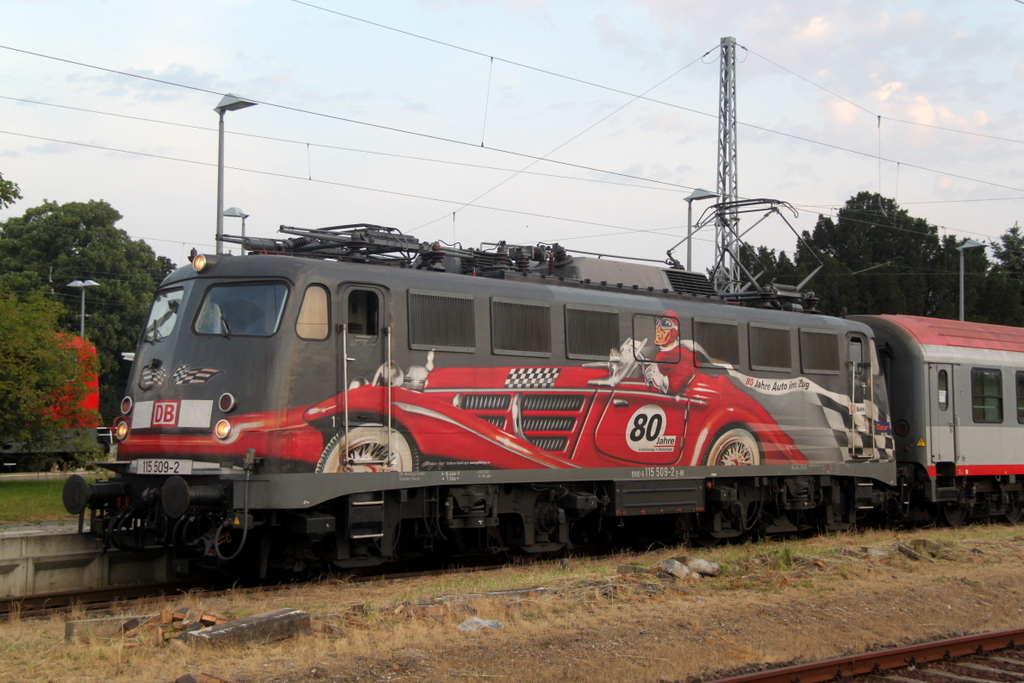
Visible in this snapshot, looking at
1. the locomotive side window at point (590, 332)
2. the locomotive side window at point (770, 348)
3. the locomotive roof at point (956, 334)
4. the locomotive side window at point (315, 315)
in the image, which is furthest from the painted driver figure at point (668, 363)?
the locomotive roof at point (956, 334)

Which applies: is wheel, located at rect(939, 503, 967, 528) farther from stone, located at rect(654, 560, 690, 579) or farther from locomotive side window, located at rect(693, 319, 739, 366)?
stone, located at rect(654, 560, 690, 579)

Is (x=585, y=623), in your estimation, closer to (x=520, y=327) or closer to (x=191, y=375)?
(x=520, y=327)

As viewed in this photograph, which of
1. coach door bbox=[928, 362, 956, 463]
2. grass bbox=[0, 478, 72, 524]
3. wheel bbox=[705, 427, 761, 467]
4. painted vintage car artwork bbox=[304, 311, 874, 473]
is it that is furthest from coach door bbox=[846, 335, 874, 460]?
grass bbox=[0, 478, 72, 524]

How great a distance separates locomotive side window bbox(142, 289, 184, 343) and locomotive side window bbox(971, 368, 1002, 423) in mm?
14597

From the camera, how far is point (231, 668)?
7.62 metres

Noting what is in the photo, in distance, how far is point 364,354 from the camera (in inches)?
448

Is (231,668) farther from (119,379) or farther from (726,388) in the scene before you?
(119,379)

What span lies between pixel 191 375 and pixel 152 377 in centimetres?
66

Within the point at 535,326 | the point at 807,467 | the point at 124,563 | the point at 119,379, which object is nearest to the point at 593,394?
the point at 535,326

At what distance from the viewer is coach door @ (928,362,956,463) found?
61.1 ft

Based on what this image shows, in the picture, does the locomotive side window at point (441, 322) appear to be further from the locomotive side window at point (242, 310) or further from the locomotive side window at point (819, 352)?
the locomotive side window at point (819, 352)

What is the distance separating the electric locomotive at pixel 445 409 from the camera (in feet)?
35.4

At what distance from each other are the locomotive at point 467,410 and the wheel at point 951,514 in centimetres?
189

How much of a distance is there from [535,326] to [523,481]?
193cm
